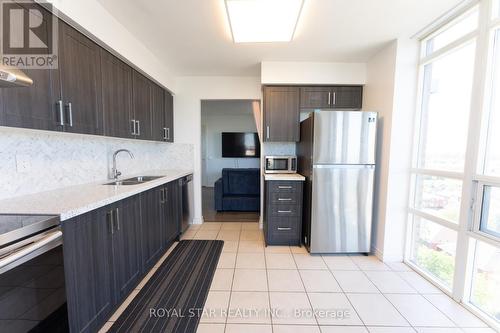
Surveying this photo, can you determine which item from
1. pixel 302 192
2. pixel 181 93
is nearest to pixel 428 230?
pixel 302 192

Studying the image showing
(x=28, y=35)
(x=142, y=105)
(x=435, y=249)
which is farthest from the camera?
(x=142, y=105)

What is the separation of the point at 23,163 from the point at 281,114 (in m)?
2.77

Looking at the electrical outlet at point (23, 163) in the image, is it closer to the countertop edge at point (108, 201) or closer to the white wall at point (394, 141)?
the countertop edge at point (108, 201)

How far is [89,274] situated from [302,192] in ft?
7.61

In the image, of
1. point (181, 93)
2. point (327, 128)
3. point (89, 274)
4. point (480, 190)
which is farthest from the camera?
point (181, 93)

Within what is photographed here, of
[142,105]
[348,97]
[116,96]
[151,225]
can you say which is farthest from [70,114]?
[348,97]

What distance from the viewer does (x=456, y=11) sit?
6.20 feet

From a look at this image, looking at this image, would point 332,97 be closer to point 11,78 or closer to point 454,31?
point 454,31

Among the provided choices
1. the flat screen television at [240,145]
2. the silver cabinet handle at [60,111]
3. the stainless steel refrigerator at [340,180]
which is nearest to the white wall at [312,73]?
the stainless steel refrigerator at [340,180]

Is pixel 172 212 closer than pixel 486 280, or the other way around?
pixel 486 280

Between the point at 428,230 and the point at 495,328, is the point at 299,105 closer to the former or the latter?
the point at 428,230

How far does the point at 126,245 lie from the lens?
70.9 inches

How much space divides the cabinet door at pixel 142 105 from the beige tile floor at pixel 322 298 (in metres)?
1.70

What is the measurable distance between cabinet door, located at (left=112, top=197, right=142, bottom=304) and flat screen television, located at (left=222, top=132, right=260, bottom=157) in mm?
5401
